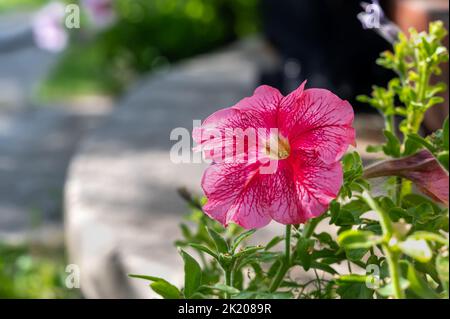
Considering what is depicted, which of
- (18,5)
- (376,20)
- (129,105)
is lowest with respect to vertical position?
(376,20)

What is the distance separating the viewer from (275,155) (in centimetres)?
67

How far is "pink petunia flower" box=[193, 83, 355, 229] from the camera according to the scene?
0.64 metres

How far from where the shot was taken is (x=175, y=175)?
8.71 ft

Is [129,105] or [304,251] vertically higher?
[129,105]

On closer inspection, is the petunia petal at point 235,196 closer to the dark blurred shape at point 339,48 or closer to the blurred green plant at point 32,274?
the blurred green plant at point 32,274

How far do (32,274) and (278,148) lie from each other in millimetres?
2060

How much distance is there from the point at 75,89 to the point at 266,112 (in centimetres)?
504

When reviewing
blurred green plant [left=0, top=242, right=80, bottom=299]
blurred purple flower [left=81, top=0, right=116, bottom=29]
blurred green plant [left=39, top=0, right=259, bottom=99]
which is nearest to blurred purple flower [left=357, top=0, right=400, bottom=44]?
blurred green plant [left=0, top=242, right=80, bottom=299]

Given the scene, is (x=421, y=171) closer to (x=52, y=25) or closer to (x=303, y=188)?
(x=303, y=188)

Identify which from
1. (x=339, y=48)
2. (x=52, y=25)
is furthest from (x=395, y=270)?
(x=52, y=25)

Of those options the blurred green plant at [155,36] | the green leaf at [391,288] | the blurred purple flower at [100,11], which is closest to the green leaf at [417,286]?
the green leaf at [391,288]

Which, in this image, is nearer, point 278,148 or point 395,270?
point 395,270

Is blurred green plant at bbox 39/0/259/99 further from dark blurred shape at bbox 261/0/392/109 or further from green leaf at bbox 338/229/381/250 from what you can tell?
green leaf at bbox 338/229/381/250

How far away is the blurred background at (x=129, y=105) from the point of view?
2064mm
